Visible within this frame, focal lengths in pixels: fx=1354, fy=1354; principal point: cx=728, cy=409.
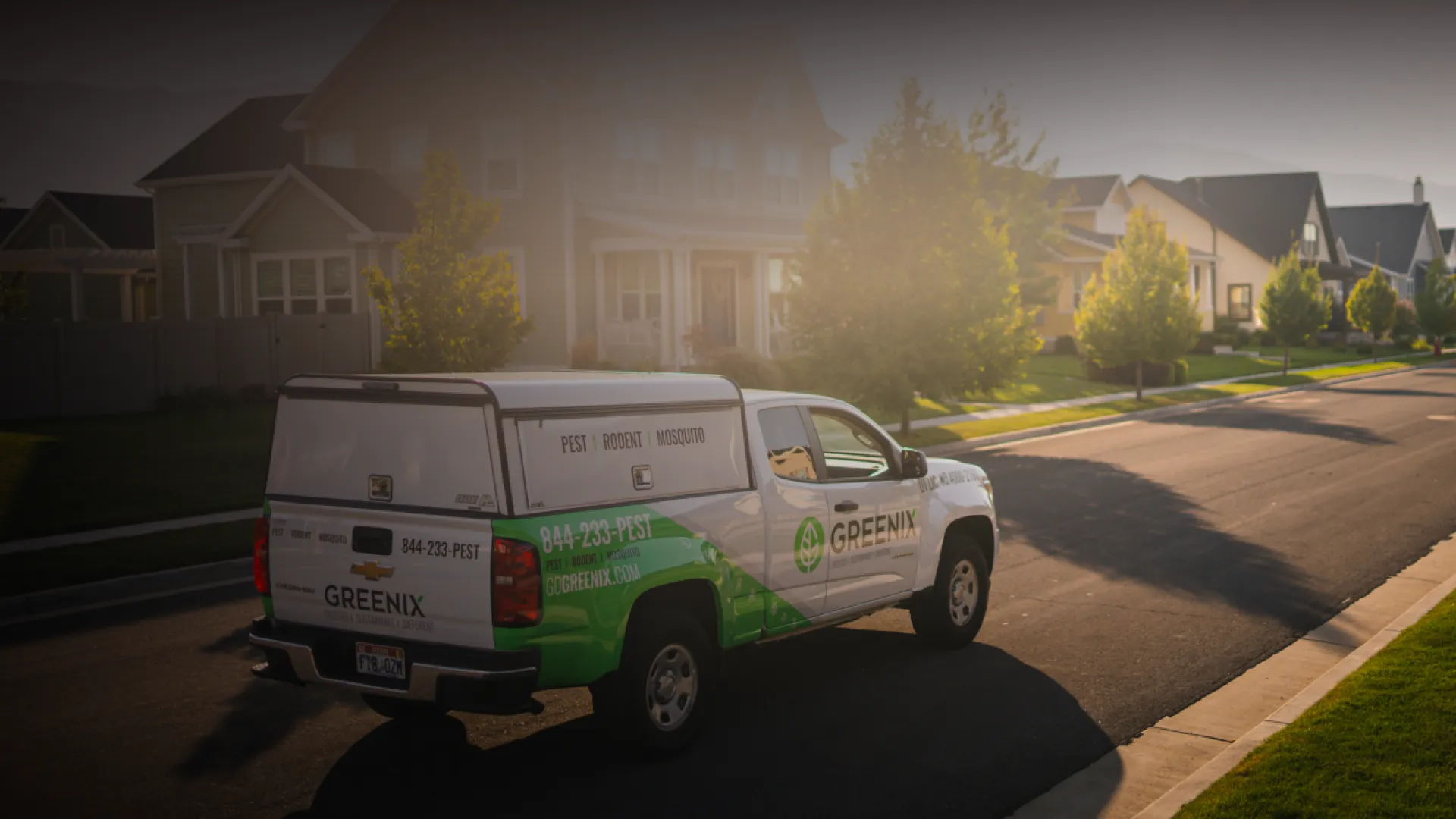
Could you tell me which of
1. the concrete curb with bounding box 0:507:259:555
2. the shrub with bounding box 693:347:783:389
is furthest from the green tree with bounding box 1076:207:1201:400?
the concrete curb with bounding box 0:507:259:555

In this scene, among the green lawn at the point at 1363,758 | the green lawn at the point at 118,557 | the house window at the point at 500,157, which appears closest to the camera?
the green lawn at the point at 1363,758

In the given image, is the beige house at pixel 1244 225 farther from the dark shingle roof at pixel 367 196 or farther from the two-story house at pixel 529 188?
the dark shingle roof at pixel 367 196

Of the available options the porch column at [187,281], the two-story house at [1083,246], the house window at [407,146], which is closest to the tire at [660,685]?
the house window at [407,146]

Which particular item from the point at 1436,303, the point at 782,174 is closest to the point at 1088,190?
the point at 1436,303

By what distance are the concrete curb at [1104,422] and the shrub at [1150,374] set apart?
0.66m

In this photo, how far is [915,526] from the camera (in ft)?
29.9

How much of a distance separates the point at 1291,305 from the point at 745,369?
32017 mm

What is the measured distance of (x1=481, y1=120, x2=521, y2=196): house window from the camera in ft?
114

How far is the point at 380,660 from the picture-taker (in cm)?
676

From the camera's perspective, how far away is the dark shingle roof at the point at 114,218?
52031mm

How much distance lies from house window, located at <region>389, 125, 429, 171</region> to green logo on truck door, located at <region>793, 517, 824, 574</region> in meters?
29.5

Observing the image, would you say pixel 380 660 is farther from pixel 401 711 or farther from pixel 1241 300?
pixel 1241 300

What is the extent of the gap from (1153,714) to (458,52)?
3104 cm

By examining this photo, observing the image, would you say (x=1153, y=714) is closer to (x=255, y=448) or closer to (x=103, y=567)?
(x=103, y=567)
